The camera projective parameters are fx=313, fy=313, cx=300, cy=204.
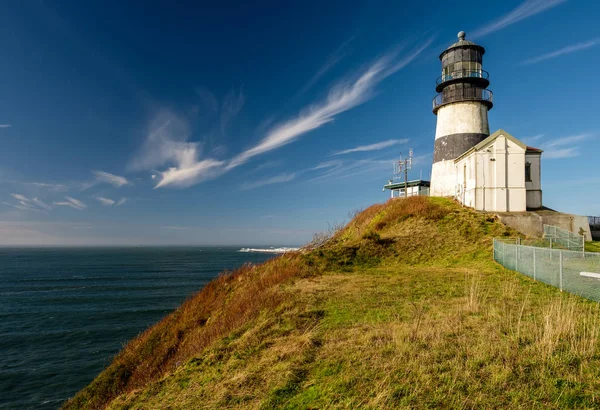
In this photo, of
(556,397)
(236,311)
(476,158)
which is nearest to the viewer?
(556,397)

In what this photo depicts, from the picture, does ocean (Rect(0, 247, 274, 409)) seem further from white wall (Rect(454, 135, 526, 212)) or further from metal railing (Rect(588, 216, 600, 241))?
metal railing (Rect(588, 216, 600, 241))

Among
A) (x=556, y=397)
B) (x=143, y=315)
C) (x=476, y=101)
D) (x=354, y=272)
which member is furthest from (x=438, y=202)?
(x=143, y=315)

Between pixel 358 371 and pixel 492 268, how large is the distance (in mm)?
12065

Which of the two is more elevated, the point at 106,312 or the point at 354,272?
the point at 354,272

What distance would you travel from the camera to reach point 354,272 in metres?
15.1

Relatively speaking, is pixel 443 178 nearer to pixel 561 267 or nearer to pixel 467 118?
pixel 467 118

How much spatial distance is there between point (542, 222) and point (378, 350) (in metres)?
20.6

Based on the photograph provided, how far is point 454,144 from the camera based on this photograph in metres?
27.3

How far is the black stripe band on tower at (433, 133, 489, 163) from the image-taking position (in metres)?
26.6

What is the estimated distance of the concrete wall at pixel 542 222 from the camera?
66.1 ft

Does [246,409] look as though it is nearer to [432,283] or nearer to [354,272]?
[432,283]

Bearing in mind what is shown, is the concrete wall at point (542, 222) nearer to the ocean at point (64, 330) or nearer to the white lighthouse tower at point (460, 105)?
the white lighthouse tower at point (460, 105)

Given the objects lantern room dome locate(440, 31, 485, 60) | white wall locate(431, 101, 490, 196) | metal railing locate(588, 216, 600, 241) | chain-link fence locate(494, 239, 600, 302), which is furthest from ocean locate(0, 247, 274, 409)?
lantern room dome locate(440, 31, 485, 60)

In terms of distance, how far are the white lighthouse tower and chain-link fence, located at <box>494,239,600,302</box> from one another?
48.7ft
